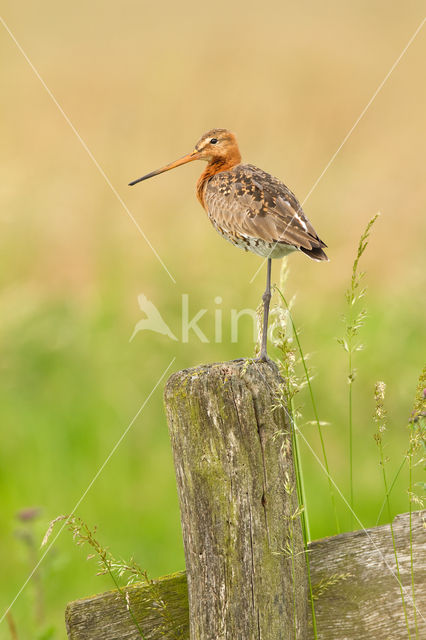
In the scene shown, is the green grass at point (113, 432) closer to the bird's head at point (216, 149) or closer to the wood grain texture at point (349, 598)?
the wood grain texture at point (349, 598)

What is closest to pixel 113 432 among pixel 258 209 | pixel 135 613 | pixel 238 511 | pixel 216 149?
pixel 216 149

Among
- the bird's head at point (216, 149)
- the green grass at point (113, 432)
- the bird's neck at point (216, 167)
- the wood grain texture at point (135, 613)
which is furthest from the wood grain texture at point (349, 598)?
the bird's head at point (216, 149)

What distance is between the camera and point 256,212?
328 cm

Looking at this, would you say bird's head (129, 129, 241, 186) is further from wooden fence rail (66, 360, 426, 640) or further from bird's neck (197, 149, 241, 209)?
wooden fence rail (66, 360, 426, 640)

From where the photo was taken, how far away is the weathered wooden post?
226cm

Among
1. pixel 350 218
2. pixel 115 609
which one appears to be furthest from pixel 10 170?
pixel 115 609

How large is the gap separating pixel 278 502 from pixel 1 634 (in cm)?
299

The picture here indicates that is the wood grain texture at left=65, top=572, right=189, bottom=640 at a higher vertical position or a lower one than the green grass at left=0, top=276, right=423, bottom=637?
higher

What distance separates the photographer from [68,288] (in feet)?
26.7

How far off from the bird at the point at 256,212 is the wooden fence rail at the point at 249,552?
648mm

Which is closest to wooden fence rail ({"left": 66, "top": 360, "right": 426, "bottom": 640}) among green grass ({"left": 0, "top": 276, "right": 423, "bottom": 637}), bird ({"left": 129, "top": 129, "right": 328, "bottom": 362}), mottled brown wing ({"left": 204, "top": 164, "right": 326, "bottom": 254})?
bird ({"left": 129, "top": 129, "right": 328, "bottom": 362})

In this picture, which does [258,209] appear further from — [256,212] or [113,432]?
[113,432]

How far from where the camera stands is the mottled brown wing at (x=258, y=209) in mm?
3107

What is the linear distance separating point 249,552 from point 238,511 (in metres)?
0.13
